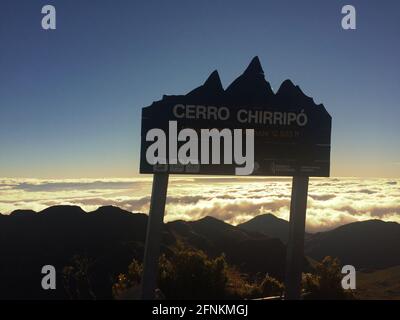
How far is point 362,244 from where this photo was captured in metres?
99.1

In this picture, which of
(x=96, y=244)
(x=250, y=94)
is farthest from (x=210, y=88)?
(x=96, y=244)

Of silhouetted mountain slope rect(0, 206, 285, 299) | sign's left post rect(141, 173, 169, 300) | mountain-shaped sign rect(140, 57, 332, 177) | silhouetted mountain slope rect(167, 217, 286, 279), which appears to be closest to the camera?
sign's left post rect(141, 173, 169, 300)

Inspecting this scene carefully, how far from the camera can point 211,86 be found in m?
15.0

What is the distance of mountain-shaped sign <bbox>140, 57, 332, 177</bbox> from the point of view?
46.8 ft

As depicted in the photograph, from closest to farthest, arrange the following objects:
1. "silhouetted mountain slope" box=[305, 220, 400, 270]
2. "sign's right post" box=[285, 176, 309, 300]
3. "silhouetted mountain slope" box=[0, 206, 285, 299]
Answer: "sign's right post" box=[285, 176, 309, 300], "silhouetted mountain slope" box=[0, 206, 285, 299], "silhouetted mountain slope" box=[305, 220, 400, 270]

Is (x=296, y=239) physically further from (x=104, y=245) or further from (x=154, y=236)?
(x=104, y=245)

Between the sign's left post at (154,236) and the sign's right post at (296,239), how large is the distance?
5341 millimetres

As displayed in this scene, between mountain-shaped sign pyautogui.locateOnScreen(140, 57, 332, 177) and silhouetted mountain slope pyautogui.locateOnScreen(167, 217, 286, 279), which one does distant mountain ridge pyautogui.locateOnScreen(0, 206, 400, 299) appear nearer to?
silhouetted mountain slope pyautogui.locateOnScreen(167, 217, 286, 279)

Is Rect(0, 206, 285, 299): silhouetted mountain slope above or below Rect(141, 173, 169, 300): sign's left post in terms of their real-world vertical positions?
below

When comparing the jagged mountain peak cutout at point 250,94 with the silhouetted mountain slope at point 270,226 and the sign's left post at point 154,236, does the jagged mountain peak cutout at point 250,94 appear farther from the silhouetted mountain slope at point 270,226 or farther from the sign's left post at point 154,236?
the silhouetted mountain slope at point 270,226

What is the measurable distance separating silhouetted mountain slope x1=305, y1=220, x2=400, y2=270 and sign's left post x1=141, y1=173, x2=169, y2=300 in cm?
8401

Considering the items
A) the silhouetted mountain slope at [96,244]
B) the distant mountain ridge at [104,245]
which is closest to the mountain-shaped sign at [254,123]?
the silhouetted mountain slope at [96,244]

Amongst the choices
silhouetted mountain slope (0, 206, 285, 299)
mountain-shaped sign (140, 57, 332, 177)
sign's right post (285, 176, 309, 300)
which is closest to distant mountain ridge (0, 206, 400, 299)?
silhouetted mountain slope (0, 206, 285, 299)
